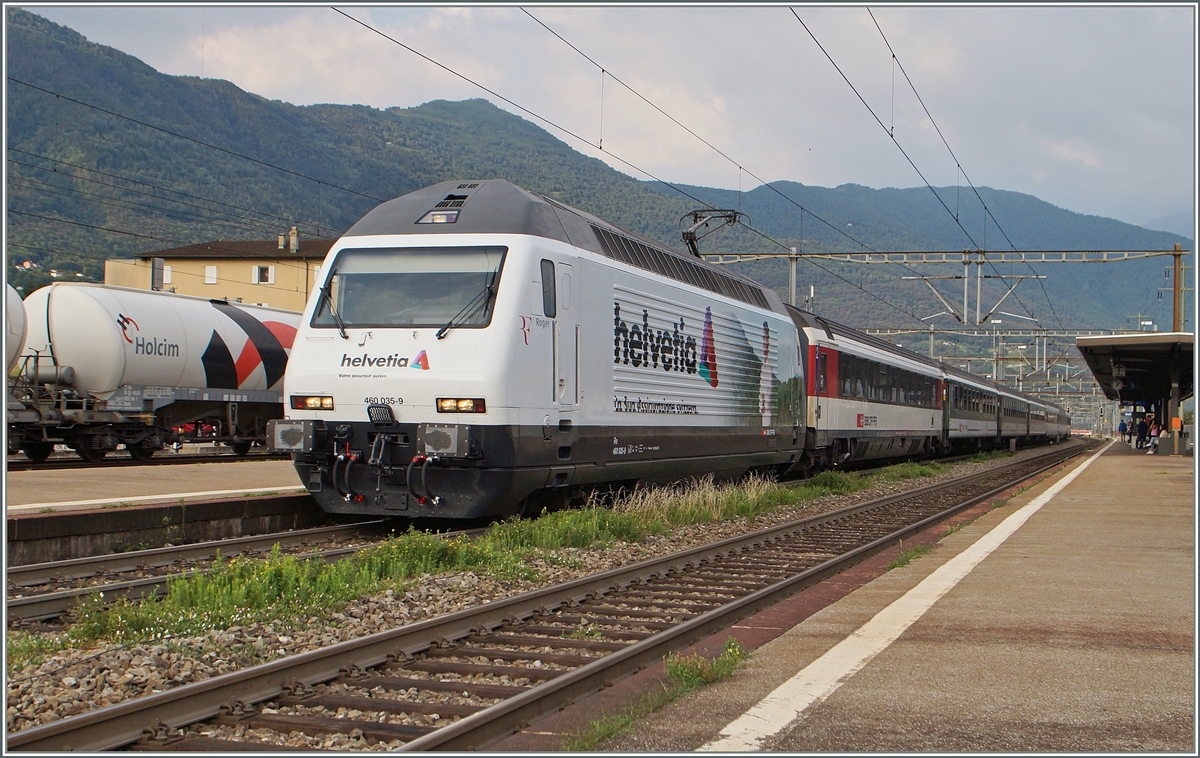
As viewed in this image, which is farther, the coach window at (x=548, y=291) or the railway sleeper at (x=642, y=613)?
the coach window at (x=548, y=291)

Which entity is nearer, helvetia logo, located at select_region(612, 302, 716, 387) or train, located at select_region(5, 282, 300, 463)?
Answer: helvetia logo, located at select_region(612, 302, 716, 387)

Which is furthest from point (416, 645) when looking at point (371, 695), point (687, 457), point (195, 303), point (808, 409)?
point (195, 303)

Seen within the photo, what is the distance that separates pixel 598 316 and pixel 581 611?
5.37m

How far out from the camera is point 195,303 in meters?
22.9

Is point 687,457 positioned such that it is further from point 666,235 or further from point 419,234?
point 666,235

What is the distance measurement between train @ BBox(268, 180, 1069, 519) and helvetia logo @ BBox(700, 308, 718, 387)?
17.1 inches

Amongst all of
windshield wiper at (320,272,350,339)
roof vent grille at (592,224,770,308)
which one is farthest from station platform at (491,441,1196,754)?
windshield wiper at (320,272,350,339)

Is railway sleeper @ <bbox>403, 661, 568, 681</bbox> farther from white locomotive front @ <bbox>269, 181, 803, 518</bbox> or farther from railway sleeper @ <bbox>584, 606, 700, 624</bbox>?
white locomotive front @ <bbox>269, 181, 803, 518</bbox>

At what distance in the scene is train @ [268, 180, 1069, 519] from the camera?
10852 mm

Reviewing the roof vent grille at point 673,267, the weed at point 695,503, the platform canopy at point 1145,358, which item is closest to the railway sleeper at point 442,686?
the weed at point 695,503

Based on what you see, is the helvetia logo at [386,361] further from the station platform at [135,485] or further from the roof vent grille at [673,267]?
the roof vent grille at [673,267]

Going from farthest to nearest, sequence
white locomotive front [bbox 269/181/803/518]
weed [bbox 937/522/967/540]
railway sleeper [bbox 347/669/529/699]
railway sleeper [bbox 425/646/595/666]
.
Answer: weed [bbox 937/522/967/540], white locomotive front [bbox 269/181/803/518], railway sleeper [bbox 425/646/595/666], railway sleeper [bbox 347/669/529/699]

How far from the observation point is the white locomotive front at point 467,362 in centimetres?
1083

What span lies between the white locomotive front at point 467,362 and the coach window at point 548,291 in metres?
0.02
